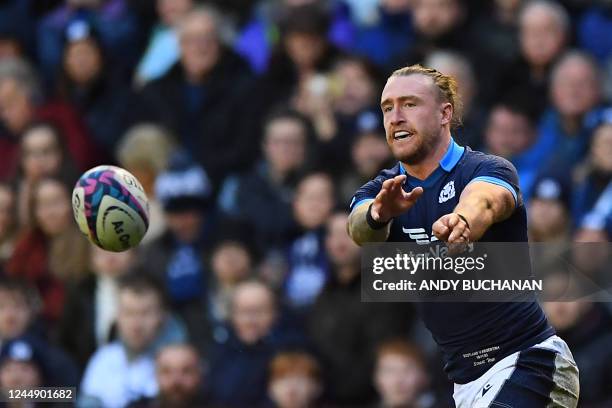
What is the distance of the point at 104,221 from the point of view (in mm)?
7871

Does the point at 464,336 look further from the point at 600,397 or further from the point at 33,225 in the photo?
the point at 33,225

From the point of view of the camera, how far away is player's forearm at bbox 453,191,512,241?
6141 mm

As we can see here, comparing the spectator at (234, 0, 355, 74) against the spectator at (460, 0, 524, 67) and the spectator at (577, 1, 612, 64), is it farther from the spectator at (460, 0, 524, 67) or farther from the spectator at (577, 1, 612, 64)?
the spectator at (577, 1, 612, 64)

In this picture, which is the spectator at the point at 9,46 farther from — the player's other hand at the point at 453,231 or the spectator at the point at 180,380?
the player's other hand at the point at 453,231

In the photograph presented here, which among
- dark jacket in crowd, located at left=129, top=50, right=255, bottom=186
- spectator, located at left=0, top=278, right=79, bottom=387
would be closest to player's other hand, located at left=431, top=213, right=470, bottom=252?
spectator, located at left=0, top=278, right=79, bottom=387

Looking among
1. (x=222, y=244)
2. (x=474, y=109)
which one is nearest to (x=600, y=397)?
A: (x=474, y=109)

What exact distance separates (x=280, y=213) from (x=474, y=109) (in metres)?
2.06

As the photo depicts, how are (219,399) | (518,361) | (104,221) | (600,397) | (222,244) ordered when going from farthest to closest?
(222,244), (219,399), (600,397), (104,221), (518,361)

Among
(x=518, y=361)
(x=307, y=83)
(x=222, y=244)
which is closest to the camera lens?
(x=518, y=361)

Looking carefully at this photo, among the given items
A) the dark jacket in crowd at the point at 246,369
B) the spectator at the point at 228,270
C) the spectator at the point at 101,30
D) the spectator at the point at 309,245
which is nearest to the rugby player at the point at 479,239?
the dark jacket in crowd at the point at 246,369

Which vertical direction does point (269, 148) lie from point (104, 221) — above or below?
above

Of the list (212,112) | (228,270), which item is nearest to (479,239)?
(228,270)

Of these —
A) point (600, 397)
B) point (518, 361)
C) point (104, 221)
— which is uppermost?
point (104, 221)

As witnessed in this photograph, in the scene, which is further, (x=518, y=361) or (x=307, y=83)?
(x=307, y=83)
